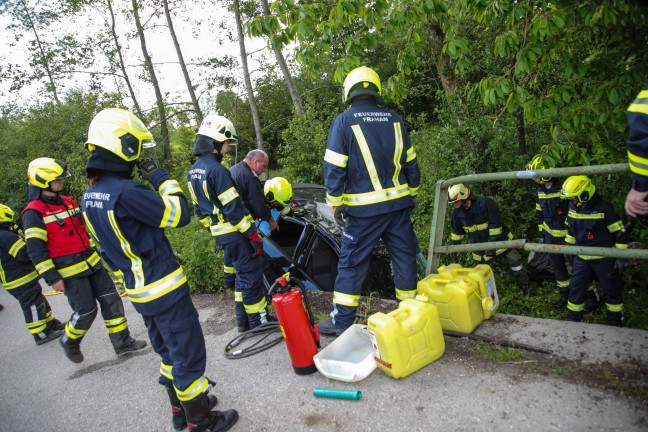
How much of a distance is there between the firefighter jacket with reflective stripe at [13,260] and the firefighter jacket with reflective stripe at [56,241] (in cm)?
110

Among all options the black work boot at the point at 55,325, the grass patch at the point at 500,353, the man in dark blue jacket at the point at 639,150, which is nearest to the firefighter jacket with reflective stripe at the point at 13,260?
the black work boot at the point at 55,325

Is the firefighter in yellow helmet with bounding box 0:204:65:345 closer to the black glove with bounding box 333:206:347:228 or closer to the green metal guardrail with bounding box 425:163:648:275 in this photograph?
the black glove with bounding box 333:206:347:228

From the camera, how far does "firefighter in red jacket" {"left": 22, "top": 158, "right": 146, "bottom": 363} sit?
3783 millimetres

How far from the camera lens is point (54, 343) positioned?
4.63m

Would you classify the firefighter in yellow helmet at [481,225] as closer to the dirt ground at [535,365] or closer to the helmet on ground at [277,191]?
the helmet on ground at [277,191]

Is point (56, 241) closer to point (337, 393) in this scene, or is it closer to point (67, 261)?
point (67, 261)

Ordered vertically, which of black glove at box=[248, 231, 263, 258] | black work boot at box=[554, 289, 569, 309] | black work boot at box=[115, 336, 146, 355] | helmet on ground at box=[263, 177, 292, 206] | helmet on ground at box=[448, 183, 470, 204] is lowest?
black work boot at box=[554, 289, 569, 309]

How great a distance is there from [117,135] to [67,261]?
236 cm

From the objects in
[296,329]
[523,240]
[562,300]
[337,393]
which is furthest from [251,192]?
[562,300]

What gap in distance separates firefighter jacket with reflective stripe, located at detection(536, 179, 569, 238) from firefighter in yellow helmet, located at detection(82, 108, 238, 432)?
4314 millimetres

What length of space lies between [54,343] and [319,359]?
3.84 metres

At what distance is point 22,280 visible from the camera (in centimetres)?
470

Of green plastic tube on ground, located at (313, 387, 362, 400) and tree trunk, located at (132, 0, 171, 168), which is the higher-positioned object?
tree trunk, located at (132, 0, 171, 168)

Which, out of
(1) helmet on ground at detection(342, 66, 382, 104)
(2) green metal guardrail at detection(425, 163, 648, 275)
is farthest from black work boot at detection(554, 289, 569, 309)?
(1) helmet on ground at detection(342, 66, 382, 104)
